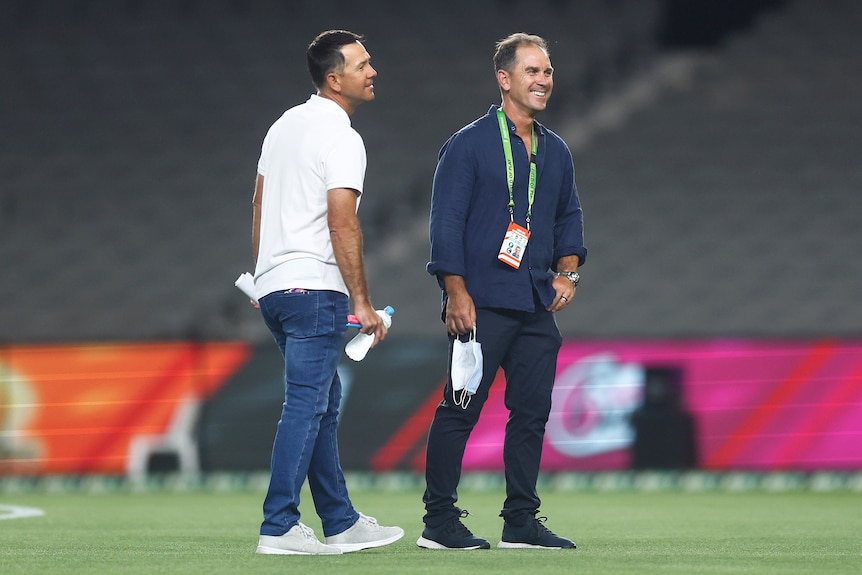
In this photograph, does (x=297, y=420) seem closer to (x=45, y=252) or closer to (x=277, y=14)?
(x=45, y=252)

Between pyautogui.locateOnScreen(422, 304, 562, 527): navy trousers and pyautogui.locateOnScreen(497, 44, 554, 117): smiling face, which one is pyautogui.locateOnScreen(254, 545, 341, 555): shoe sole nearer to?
pyautogui.locateOnScreen(422, 304, 562, 527): navy trousers

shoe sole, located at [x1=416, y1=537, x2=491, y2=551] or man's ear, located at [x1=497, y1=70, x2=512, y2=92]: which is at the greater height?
man's ear, located at [x1=497, y1=70, x2=512, y2=92]

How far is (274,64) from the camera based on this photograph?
14648 mm

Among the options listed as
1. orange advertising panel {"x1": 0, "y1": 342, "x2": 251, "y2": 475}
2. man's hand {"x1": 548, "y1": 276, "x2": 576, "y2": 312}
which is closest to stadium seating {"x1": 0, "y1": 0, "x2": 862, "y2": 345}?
orange advertising panel {"x1": 0, "y1": 342, "x2": 251, "y2": 475}

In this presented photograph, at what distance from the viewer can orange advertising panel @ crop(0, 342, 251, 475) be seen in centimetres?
853

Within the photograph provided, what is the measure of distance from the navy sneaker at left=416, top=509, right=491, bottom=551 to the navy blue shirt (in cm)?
69

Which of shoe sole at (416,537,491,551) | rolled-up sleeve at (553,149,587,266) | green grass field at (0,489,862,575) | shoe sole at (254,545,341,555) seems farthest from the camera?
rolled-up sleeve at (553,149,587,266)

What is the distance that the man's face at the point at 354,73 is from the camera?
436 cm

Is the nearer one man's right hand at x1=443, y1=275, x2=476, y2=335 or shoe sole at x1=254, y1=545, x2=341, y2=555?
shoe sole at x1=254, y1=545, x2=341, y2=555

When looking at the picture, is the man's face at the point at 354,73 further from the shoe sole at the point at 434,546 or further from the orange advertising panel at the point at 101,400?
the orange advertising panel at the point at 101,400

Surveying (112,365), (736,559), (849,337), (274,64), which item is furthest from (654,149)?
(736,559)

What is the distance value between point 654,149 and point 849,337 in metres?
5.57

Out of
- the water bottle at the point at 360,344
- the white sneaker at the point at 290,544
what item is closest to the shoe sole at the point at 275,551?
the white sneaker at the point at 290,544

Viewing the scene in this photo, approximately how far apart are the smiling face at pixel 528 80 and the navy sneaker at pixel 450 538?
132cm
